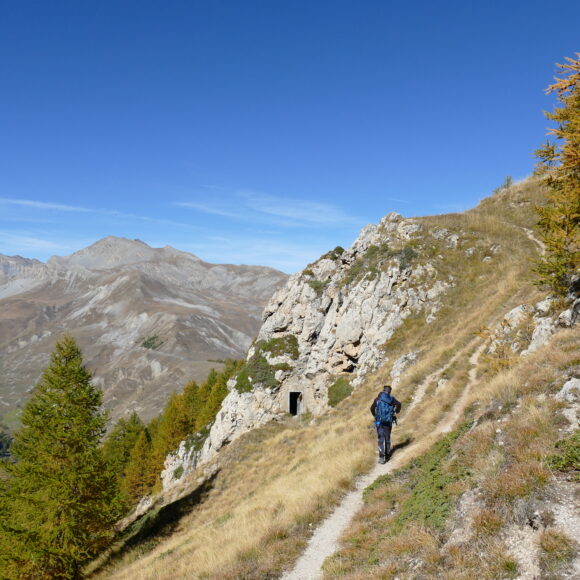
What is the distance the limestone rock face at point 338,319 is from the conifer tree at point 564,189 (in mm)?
20110

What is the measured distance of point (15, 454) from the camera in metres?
19.3

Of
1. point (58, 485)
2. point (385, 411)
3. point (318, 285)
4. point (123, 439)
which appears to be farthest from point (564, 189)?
point (123, 439)

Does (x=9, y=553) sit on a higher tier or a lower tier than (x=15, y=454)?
lower

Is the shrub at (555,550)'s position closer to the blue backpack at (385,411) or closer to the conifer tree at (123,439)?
the blue backpack at (385,411)

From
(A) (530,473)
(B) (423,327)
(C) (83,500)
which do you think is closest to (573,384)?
(A) (530,473)

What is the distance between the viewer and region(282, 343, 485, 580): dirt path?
8648mm

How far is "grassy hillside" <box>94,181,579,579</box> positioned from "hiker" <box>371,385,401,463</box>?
0.59 m

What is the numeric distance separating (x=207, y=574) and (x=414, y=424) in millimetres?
10729

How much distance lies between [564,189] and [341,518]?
14441mm

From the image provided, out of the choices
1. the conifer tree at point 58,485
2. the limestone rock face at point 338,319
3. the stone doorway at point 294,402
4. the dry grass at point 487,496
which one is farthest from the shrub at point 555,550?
the stone doorway at point 294,402

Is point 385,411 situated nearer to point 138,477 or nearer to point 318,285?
point 318,285

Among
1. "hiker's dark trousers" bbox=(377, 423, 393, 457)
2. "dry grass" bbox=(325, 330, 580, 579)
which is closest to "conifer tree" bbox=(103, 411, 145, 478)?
"hiker's dark trousers" bbox=(377, 423, 393, 457)

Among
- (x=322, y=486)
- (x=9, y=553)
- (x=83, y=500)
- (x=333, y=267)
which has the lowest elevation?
(x=9, y=553)

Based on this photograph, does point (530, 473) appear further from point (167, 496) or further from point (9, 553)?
point (167, 496)
